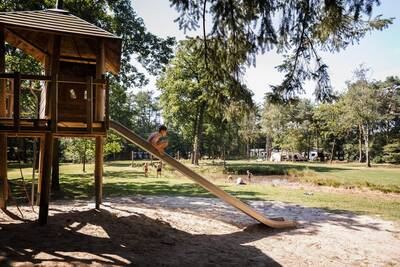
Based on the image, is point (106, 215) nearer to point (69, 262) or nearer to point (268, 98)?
point (69, 262)

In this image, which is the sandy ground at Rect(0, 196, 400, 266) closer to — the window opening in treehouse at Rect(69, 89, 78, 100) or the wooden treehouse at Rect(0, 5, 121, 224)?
the wooden treehouse at Rect(0, 5, 121, 224)

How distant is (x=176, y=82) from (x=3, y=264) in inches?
1579

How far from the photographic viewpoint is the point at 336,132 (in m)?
62.5

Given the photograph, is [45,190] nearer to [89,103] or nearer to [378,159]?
[89,103]

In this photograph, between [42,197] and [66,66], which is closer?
[42,197]

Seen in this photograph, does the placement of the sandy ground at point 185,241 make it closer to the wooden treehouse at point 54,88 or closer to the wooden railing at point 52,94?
the wooden treehouse at point 54,88

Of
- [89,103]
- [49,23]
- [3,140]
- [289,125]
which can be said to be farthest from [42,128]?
[289,125]

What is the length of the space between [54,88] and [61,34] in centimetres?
115

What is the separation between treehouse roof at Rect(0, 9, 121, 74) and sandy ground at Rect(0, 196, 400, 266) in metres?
3.97

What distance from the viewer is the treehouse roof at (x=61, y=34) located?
7223 millimetres

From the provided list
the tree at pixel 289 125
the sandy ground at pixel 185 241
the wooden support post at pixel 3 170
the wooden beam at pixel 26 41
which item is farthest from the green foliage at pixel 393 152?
the wooden support post at pixel 3 170

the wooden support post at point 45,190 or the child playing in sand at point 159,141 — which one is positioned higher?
the child playing in sand at point 159,141

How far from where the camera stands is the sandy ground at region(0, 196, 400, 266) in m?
6.00

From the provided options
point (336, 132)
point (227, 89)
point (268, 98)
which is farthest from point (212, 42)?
point (336, 132)
